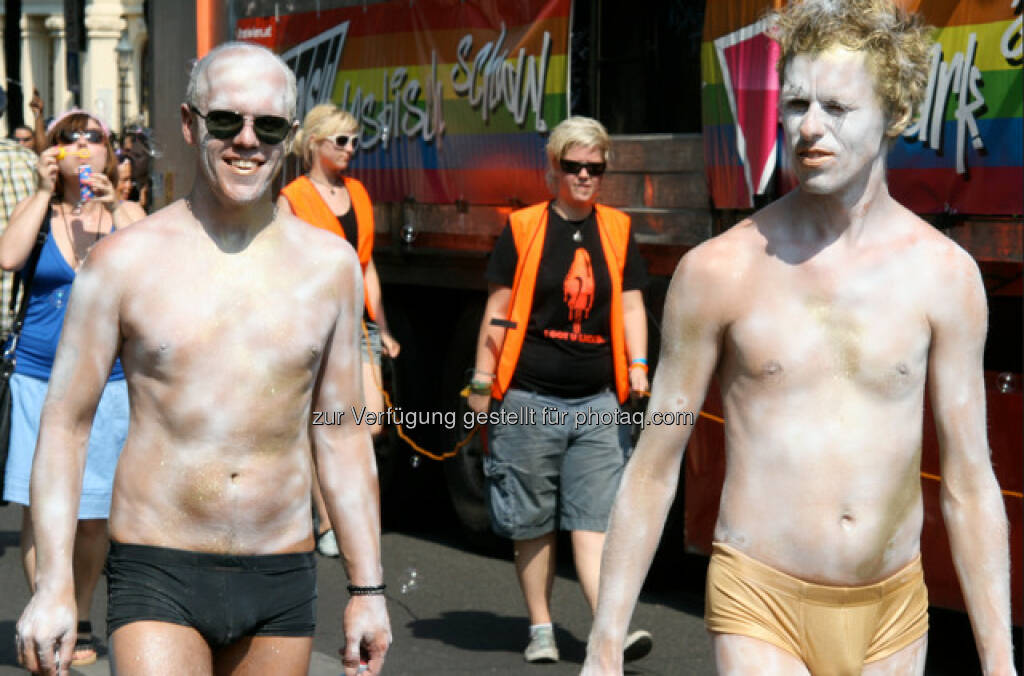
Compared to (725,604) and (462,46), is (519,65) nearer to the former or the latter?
(462,46)

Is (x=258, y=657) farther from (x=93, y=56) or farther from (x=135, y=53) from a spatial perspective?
(x=93, y=56)

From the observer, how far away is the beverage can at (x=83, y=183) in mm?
6336

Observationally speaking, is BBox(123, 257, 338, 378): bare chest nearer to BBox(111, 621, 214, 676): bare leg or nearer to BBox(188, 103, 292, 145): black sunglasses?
BBox(188, 103, 292, 145): black sunglasses

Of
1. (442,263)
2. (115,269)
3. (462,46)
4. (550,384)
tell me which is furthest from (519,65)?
(115,269)

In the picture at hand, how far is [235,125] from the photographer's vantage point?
3.86 meters

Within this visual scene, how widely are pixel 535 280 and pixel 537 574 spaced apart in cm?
110

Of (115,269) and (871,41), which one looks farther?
(115,269)

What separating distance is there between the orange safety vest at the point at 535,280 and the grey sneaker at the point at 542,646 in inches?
35.5

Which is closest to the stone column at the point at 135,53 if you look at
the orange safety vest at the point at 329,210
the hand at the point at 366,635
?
the orange safety vest at the point at 329,210

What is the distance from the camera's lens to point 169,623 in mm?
3730

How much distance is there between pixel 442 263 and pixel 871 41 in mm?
5936

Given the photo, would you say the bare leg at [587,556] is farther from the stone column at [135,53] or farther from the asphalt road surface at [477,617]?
the stone column at [135,53]

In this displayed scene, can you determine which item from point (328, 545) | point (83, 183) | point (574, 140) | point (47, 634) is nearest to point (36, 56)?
point (328, 545)

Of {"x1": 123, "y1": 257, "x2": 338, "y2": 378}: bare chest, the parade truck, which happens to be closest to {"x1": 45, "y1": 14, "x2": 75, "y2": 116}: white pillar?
the parade truck
